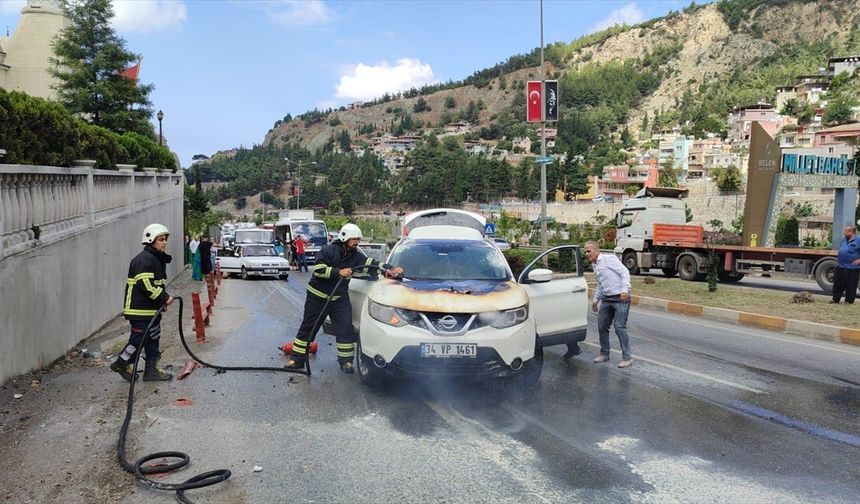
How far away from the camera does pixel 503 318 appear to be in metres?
5.93

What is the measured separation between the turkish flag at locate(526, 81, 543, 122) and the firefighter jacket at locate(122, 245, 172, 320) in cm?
1983

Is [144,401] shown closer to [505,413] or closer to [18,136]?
[505,413]

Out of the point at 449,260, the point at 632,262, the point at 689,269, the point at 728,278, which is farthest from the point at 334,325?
the point at 632,262

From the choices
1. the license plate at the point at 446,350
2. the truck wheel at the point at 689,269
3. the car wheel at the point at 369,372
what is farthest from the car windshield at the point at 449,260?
the truck wheel at the point at 689,269

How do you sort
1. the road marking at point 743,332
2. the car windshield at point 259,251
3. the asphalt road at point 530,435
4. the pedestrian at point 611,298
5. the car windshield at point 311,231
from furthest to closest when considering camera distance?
the car windshield at point 311,231 → the car windshield at point 259,251 → the road marking at point 743,332 → the pedestrian at point 611,298 → the asphalt road at point 530,435

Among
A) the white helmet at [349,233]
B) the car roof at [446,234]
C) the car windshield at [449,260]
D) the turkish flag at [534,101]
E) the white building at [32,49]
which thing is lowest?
the car windshield at [449,260]

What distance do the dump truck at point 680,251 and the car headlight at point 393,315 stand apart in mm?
15766

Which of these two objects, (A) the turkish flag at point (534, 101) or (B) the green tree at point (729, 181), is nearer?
(A) the turkish flag at point (534, 101)

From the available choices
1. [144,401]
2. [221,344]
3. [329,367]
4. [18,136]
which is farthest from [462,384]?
[18,136]

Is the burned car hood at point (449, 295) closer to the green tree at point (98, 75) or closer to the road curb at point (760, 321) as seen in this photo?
the road curb at point (760, 321)

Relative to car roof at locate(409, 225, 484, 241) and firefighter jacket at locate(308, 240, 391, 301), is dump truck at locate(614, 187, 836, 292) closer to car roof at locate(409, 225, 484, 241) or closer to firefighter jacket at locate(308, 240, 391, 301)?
car roof at locate(409, 225, 484, 241)

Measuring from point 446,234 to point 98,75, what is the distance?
30410mm

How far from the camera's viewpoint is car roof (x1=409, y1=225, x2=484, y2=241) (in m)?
8.23

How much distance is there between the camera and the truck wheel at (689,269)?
71.4ft
